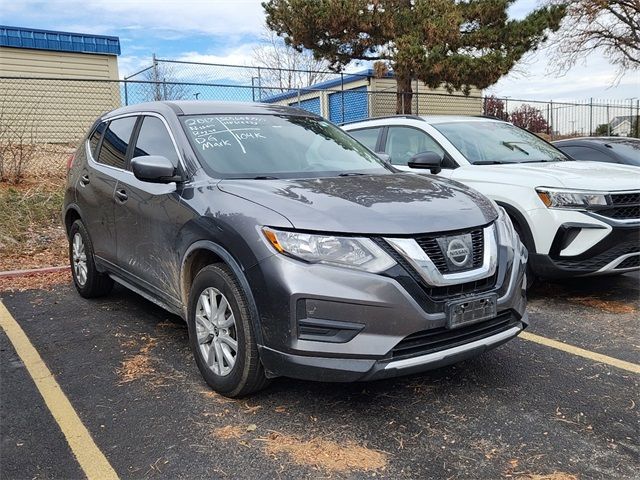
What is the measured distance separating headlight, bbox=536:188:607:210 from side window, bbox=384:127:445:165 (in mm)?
1401

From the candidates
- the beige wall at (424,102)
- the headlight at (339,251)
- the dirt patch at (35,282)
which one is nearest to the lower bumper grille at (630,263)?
the headlight at (339,251)

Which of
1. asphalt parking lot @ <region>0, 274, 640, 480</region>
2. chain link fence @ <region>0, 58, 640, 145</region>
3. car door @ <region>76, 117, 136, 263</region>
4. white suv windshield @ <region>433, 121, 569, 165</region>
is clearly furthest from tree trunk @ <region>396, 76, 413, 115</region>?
asphalt parking lot @ <region>0, 274, 640, 480</region>

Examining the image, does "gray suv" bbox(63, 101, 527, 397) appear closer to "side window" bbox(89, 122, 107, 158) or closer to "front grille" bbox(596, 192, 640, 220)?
"side window" bbox(89, 122, 107, 158)

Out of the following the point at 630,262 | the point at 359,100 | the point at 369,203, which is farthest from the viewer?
the point at 359,100

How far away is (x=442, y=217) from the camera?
3.06 m

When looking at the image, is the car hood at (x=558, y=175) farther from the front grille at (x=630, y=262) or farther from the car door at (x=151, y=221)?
the car door at (x=151, y=221)

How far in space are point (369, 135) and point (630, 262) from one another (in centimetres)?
324

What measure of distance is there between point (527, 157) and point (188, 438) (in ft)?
15.2

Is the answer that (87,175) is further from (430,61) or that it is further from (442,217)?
(430,61)

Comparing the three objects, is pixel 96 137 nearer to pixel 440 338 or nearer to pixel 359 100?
pixel 440 338

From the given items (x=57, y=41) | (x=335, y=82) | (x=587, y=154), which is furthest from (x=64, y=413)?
(x=335, y=82)

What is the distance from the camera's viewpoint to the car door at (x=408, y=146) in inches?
234

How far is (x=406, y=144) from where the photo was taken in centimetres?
642

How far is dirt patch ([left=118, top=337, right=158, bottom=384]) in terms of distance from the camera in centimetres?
370
